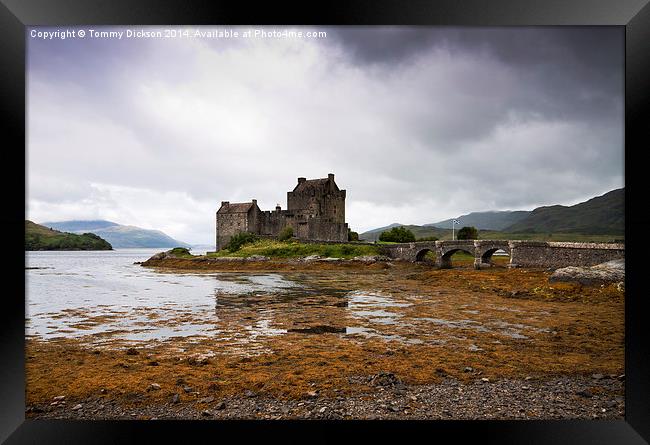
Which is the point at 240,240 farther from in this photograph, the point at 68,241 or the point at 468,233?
the point at 468,233

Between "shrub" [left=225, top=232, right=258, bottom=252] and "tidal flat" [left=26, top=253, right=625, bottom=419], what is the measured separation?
3644 cm

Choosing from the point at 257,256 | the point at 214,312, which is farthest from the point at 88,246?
the point at 214,312

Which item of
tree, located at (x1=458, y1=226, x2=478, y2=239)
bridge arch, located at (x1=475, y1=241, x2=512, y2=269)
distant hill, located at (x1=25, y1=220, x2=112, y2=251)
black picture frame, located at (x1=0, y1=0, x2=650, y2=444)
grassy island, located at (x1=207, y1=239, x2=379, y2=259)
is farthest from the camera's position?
distant hill, located at (x1=25, y1=220, x2=112, y2=251)

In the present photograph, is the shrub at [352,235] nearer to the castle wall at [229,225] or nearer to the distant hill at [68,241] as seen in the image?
the castle wall at [229,225]

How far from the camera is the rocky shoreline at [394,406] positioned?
443 cm

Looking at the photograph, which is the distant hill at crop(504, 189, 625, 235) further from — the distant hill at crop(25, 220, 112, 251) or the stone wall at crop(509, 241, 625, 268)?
the distant hill at crop(25, 220, 112, 251)

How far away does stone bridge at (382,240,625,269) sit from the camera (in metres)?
17.8

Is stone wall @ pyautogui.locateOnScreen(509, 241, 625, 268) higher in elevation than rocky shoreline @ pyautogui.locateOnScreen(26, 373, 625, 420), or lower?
higher

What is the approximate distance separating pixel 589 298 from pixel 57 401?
1447cm

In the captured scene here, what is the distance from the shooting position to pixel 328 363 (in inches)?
233

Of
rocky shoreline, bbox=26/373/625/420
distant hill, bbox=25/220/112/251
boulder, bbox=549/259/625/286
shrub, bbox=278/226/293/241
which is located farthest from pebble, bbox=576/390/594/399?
distant hill, bbox=25/220/112/251

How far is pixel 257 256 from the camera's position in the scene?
3903 centimetres
